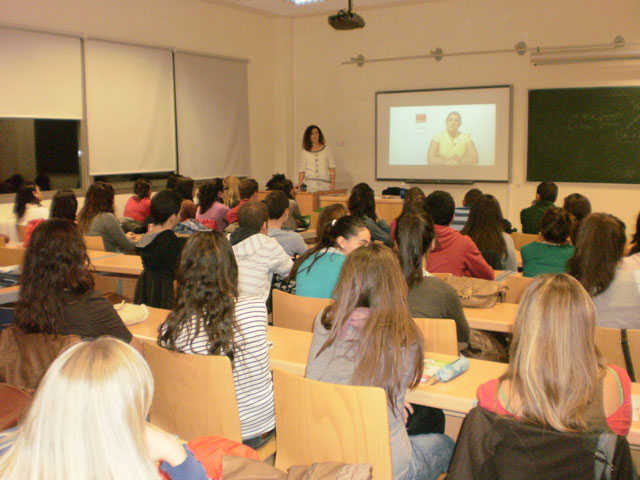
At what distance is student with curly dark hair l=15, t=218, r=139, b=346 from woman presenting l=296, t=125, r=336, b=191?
7.51 m

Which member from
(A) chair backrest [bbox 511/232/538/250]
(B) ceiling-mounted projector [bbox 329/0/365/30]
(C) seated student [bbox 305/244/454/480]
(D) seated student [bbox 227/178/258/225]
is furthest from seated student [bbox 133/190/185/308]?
(B) ceiling-mounted projector [bbox 329/0/365/30]

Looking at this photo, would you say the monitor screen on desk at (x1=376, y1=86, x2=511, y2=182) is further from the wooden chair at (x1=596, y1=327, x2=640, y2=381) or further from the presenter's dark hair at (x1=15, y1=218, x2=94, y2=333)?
the presenter's dark hair at (x1=15, y1=218, x2=94, y2=333)

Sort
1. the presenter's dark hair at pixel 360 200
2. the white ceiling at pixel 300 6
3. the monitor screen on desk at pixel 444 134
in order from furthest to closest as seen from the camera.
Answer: the white ceiling at pixel 300 6, the monitor screen on desk at pixel 444 134, the presenter's dark hair at pixel 360 200

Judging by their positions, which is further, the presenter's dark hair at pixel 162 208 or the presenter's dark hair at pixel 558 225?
the presenter's dark hair at pixel 162 208

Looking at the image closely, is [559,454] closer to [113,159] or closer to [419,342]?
[419,342]

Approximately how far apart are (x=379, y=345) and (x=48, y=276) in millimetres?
1288

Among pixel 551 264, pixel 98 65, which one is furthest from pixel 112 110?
pixel 551 264

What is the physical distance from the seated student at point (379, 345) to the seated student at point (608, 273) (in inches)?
49.6

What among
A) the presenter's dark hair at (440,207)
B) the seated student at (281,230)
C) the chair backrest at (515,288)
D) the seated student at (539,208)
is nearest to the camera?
the chair backrest at (515,288)

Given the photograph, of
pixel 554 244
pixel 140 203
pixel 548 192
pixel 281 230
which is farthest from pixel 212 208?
pixel 554 244

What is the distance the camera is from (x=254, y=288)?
388cm

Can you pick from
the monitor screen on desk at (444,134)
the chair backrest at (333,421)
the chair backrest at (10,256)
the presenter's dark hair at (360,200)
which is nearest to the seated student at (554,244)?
the presenter's dark hair at (360,200)

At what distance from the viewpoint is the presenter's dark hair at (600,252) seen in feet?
9.78

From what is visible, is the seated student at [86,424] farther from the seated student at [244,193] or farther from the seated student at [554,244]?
the seated student at [244,193]
